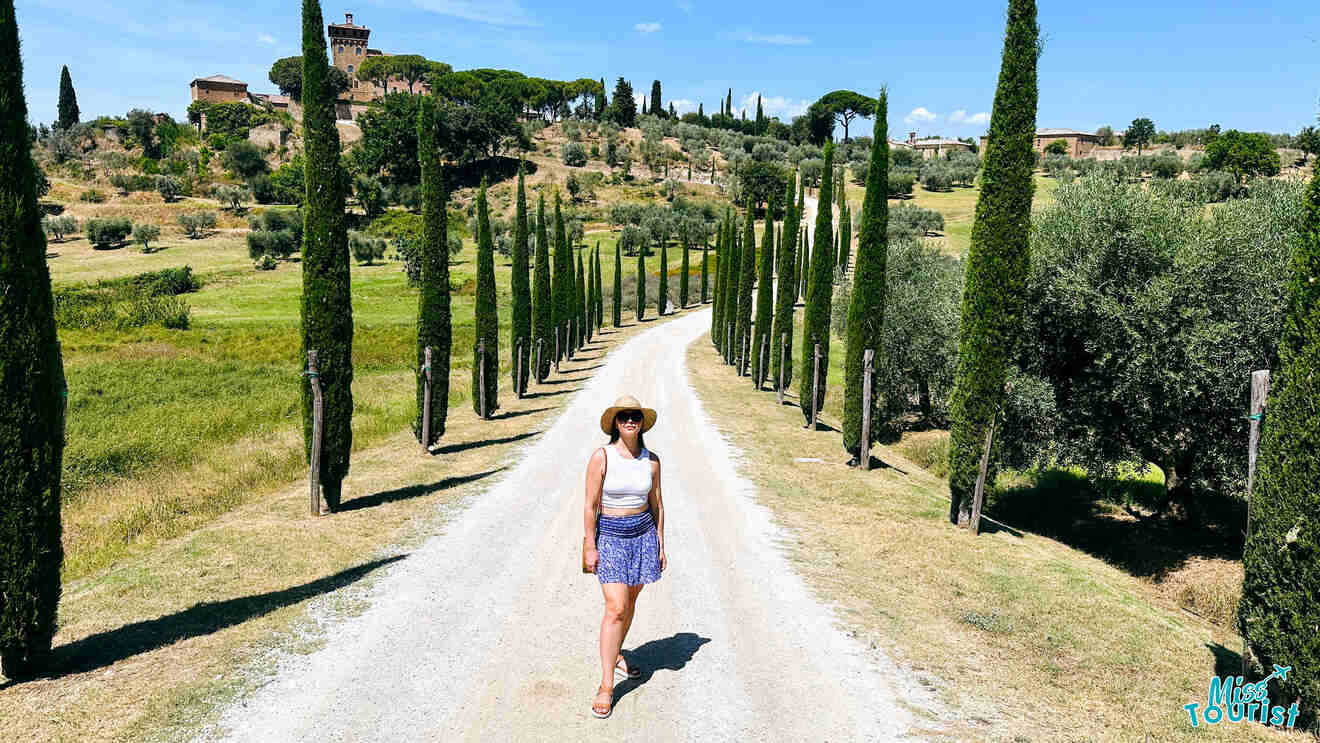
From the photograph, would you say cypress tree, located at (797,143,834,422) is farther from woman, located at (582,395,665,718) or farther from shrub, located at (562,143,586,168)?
shrub, located at (562,143,586,168)

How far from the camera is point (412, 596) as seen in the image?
8.66 m

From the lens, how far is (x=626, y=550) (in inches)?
239

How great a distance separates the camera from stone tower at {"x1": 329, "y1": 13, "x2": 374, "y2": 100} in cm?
17338

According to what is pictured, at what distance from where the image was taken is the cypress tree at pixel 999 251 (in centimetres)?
1243

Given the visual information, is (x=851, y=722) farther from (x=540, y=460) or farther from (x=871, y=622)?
(x=540, y=460)

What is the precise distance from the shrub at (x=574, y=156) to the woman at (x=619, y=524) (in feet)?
402

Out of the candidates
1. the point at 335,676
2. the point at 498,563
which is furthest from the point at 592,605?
the point at 335,676

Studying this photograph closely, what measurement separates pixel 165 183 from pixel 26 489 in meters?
119

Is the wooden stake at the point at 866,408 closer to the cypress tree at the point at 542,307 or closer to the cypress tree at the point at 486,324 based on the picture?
the cypress tree at the point at 486,324

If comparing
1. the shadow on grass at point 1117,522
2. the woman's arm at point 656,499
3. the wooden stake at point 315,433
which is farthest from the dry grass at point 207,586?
the shadow on grass at point 1117,522

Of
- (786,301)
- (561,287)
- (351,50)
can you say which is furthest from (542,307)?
(351,50)

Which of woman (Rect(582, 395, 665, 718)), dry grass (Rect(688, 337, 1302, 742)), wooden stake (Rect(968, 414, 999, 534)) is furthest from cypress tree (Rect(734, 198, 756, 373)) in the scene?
woman (Rect(582, 395, 665, 718))

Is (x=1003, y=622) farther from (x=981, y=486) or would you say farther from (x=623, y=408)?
(x=623, y=408)

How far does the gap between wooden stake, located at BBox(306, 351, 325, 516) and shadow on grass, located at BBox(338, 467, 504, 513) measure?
49 centimetres
